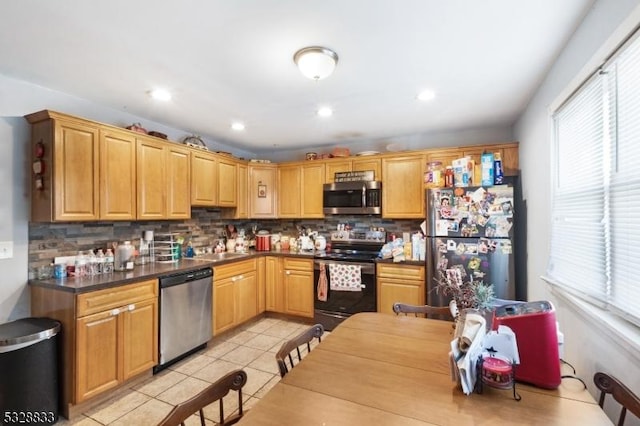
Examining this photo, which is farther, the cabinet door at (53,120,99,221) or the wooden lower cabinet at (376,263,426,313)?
the wooden lower cabinet at (376,263,426,313)

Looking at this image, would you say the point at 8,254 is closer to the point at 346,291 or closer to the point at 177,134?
the point at 177,134

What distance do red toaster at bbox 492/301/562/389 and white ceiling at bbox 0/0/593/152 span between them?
1447 mm

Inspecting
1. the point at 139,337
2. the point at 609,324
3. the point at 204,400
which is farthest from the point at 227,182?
the point at 609,324

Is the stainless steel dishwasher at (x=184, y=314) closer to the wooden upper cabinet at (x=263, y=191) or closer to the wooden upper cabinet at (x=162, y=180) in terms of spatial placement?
the wooden upper cabinet at (x=162, y=180)

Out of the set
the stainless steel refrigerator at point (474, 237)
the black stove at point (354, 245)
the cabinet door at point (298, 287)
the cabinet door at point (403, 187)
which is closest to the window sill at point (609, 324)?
the stainless steel refrigerator at point (474, 237)

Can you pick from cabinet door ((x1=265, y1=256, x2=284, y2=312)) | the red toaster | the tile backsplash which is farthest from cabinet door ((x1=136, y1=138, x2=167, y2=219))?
the red toaster

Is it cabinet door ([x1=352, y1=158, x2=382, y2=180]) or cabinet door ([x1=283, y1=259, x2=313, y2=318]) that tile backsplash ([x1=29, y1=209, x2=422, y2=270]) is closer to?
cabinet door ([x1=352, y1=158, x2=382, y2=180])

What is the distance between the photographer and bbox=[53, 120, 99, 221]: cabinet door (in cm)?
223

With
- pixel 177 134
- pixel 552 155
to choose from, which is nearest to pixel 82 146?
pixel 177 134

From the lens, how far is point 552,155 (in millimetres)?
2111

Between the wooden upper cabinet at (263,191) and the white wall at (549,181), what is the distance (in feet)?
10.0

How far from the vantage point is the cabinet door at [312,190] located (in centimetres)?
414

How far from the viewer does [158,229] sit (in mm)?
3342

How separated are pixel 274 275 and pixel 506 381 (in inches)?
128
